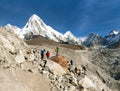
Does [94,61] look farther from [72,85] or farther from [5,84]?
[5,84]

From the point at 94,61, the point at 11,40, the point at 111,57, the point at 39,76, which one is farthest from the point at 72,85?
the point at 111,57

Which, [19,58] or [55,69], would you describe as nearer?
[19,58]

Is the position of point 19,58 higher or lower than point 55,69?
higher

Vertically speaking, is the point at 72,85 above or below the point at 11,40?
below

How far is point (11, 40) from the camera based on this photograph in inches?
1103

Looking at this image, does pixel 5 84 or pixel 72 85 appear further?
pixel 72 85

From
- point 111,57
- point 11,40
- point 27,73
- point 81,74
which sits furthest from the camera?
point 111,57

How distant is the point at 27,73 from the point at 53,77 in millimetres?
3167

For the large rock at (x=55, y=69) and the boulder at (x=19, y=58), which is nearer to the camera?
the boulder at (x=19, y=58)

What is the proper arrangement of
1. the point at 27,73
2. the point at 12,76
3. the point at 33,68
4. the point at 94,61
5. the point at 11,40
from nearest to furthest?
the point at 12,76 < the point at 27,73 < the point at 33,68 < the point at 11,40 < the point at 94,61

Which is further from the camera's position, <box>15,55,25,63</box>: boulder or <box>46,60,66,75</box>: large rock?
<box>46,60,66,75</box>: large rock

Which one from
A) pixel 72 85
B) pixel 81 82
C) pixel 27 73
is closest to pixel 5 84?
pixel 27 73

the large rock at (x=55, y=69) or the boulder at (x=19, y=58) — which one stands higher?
the boulder at (x=19, y=58)

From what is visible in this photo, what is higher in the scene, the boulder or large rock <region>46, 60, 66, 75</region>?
the boulder
